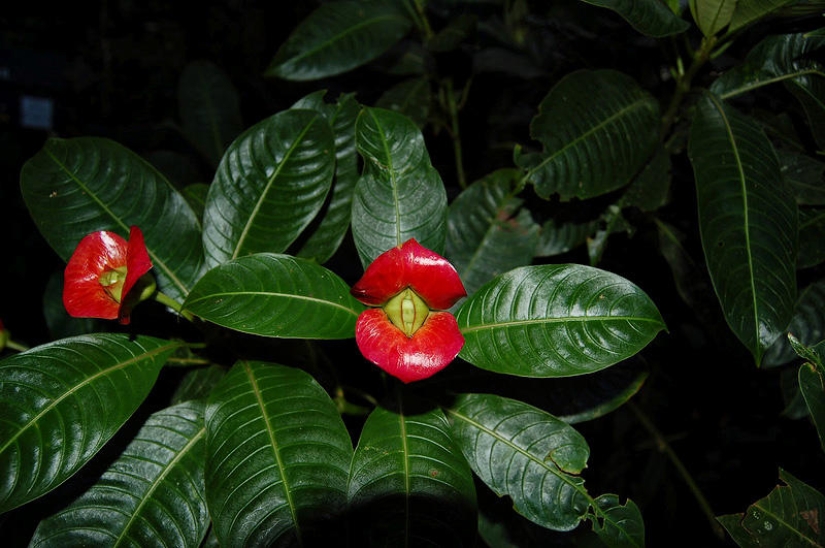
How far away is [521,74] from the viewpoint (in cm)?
185

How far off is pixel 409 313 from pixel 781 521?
0.63 meters

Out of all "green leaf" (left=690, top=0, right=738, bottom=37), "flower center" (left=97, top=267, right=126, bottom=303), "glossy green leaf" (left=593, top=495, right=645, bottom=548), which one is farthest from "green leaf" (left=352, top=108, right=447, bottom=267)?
"green leaf" (left=690, top=0, right=738, bottom=37)

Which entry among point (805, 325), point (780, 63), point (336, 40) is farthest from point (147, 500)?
point (780, 63)

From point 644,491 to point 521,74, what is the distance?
1319mm

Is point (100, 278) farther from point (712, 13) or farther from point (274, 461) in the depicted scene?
point (712, 13)

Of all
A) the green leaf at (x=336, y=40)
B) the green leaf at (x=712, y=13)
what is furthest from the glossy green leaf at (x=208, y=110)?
the green leaf at (x=712, y=13)

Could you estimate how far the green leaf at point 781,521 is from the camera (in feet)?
2.79

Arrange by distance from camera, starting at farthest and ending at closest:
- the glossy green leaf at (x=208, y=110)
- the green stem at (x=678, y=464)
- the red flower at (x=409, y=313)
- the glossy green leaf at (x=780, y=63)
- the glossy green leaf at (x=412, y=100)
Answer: the glossy green leaf at (x=208, y=110) → the glossy green leaf at (x=412, y=100) → the green stem at (x=678, y=464) → the glossy green leaf at (x=780, y=63) → the red flower at (x=409, y=313)

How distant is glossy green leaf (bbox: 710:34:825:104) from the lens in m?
1.11

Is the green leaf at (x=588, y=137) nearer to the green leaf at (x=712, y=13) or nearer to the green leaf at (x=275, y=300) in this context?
the green leaf at (x=712, y=13)

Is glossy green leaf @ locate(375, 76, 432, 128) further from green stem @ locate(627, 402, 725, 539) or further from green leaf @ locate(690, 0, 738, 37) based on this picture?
green stem @ locate(627, 402, 725, 539)

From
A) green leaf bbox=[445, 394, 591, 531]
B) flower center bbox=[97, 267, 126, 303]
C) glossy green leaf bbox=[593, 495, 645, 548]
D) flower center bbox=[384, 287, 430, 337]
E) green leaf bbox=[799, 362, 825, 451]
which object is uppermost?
flower center bbox=[384, 287, 430, 337]

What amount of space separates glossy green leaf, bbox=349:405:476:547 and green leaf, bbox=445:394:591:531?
0.06 meters

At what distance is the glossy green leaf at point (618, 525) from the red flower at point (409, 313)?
1.12 feet
